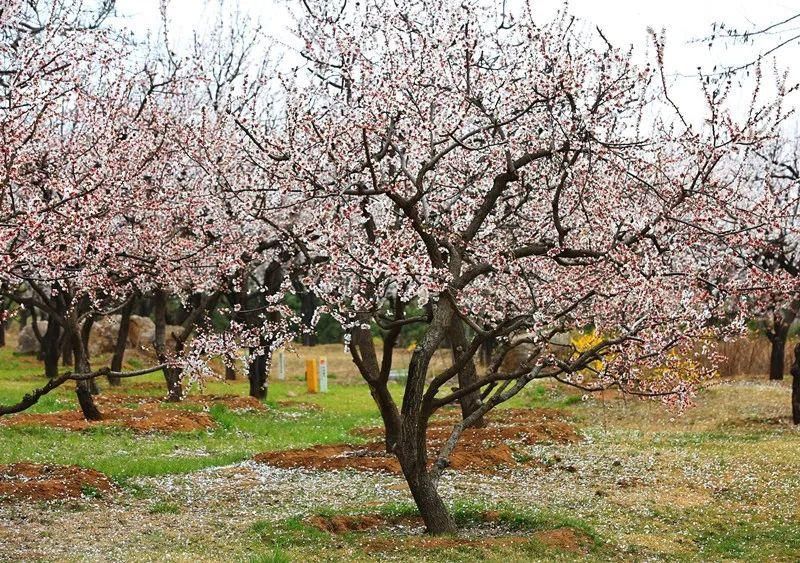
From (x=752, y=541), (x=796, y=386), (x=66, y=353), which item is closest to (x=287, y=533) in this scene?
(x=752, y=541)

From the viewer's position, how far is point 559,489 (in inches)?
493

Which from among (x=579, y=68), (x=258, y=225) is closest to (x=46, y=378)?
(x=258, y=225)

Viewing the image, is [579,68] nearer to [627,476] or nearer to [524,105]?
[524,105]

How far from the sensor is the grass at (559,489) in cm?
905

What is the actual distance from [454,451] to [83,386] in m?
7.36

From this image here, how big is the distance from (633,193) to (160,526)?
6710mm

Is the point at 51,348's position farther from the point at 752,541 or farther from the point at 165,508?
the point at 752,541

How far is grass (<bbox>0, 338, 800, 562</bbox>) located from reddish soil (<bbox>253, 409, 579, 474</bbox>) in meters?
0.53

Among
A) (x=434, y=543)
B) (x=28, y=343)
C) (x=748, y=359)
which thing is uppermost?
(x=748, y=359)

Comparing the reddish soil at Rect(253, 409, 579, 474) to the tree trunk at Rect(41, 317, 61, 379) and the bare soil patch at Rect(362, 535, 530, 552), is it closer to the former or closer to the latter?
the bare soil patch at Rect(362, 535, 530, 552)

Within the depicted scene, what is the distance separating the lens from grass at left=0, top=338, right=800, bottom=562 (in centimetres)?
905

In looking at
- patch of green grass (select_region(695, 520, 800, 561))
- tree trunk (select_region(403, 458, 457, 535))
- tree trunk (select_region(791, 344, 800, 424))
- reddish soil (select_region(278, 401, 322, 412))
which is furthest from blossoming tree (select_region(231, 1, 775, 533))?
reddish soil (select_region(278, 401, 322, 412))

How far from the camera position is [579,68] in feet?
32.5

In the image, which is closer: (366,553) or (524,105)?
(366,553)
